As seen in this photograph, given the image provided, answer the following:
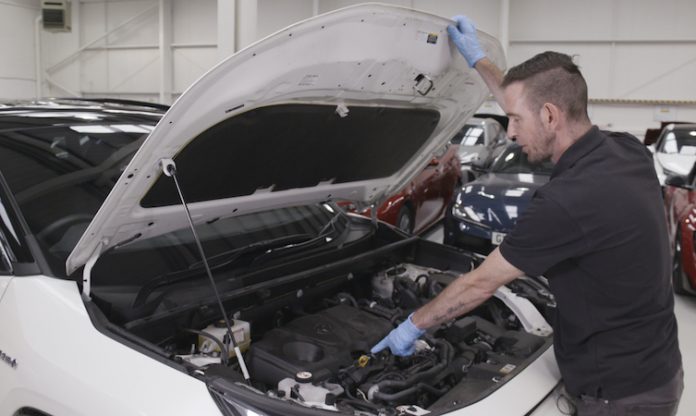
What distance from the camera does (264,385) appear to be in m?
1.91

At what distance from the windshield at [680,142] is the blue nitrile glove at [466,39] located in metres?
7.43

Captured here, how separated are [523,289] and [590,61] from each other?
12.1 meters

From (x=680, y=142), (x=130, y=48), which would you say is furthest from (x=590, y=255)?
(x=130, y=48)

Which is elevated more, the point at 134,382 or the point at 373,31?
the point at 373,31

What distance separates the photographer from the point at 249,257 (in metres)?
2.35

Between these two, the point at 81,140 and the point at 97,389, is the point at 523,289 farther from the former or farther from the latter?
the point at 81,140

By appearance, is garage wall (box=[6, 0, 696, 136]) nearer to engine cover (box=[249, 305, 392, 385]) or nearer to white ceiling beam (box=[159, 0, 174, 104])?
white ceiling beam (box=[159, 0, 174, 104])

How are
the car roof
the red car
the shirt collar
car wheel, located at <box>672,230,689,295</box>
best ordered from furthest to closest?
the red car, car wheel, located at <box>672,230,689,295</box>, the car roof, the shirt collar

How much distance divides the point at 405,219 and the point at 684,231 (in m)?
2.57

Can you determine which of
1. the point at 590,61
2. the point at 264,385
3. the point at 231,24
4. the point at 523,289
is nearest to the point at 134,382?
the point at 264,385

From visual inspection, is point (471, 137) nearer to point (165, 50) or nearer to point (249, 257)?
point (249, 257)

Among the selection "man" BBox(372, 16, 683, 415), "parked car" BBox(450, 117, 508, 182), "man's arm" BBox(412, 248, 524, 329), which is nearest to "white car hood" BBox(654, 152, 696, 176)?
"parked car" BBox(450, 117, 508, 182)

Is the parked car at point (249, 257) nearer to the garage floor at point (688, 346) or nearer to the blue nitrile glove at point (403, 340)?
the blue nitrile glove at point (403, 340)

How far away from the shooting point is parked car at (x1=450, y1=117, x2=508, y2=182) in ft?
30.8
